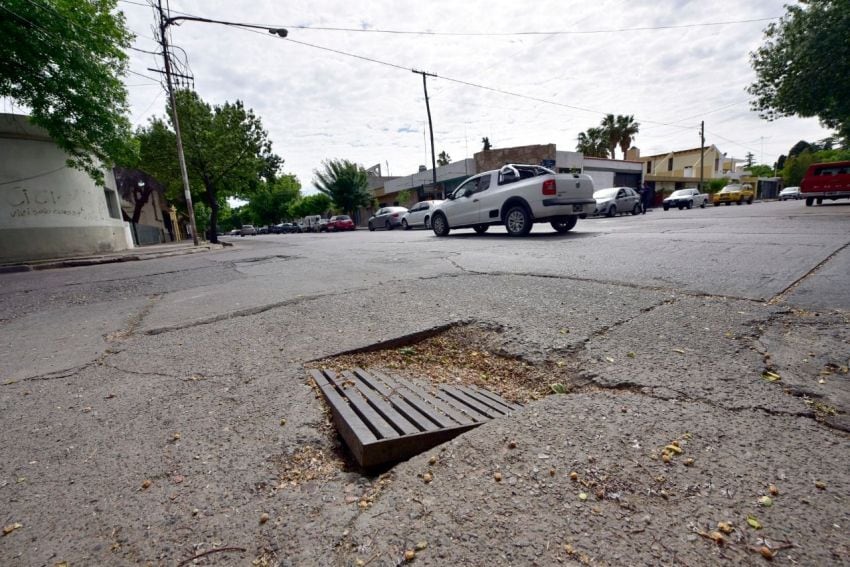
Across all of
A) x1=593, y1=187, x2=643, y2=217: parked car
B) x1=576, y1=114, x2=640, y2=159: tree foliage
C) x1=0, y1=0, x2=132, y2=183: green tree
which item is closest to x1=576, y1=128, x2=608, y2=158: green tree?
x1=576, y1=114, x2=640, y2=159: tree foliage

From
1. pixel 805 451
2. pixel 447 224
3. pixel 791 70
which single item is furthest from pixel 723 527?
pixel 791 70

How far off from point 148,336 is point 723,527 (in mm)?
4043

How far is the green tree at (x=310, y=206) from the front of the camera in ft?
180

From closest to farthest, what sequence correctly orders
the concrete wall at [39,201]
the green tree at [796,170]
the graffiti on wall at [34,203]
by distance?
1. the concrete wall at [39,201]
2. the graffiti on wall at [34,203]
3. the green tree at [796,170]

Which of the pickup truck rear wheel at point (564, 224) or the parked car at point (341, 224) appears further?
the parked car at point (341, 224)

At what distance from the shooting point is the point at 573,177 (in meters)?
8.91

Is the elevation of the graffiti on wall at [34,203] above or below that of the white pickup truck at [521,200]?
above

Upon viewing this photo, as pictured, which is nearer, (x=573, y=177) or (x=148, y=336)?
(x=148, y=336)

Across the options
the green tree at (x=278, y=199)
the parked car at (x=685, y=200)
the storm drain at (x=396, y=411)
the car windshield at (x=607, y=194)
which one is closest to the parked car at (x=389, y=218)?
the car windshield at (x=607, y=194)

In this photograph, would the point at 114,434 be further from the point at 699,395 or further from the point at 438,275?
the point at 438,275

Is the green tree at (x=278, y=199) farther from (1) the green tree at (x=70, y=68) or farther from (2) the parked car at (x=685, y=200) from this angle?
(2) the parked car at (x=685, y=200)

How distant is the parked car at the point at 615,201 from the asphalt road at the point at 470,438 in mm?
16463

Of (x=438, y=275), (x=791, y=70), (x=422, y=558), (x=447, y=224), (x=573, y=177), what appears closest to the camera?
(x=422, y=558)

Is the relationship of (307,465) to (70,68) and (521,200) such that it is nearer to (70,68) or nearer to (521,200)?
(521,200)
